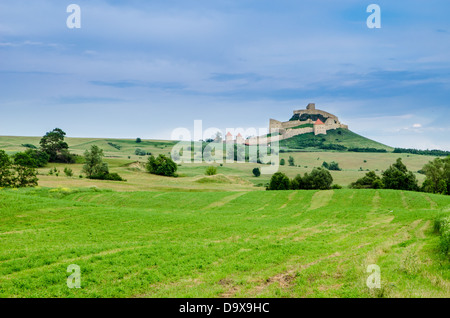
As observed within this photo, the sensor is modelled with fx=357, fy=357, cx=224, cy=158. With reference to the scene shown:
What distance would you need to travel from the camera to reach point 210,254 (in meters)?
20.3

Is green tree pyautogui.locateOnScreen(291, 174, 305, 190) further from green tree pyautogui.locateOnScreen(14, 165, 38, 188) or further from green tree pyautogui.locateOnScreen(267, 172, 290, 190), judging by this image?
green tree pyautogui.locateOnScreen(14, 165, 38, 188)

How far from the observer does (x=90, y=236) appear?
27.7 m

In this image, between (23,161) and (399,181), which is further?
(399,181)

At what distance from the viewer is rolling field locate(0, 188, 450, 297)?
14344mm

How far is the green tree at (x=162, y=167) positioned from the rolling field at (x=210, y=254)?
7780 centimetres

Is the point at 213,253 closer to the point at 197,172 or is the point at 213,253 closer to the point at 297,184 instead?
the point at 297,184

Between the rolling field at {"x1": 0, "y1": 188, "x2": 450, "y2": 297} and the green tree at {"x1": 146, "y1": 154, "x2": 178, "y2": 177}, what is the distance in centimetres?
7780

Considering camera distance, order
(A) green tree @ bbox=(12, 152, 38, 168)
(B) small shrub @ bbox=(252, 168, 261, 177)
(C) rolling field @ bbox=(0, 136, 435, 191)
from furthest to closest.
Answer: (B) small shrub @ bbox=(252, 168, 261, 177), (C) rolling field @ bbox=(0, 136, 435, 191), (A) green tree @ bbox=(12, 152, 38, 168)

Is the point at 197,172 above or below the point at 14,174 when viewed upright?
below


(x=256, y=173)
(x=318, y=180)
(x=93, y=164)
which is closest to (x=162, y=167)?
(x=93, y=164)

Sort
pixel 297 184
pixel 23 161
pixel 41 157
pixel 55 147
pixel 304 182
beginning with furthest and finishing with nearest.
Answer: pixel 55 147 < pixel 41 157 < pixel 304 182 < pixel 297 184 < pixel 23 161

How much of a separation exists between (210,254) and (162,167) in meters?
101

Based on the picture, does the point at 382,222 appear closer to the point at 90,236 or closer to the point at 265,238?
the point at 265,238

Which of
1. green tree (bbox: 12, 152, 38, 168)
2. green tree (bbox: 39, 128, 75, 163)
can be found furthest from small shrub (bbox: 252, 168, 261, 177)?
green tree (bbox: 12, 152, 38, 168)
